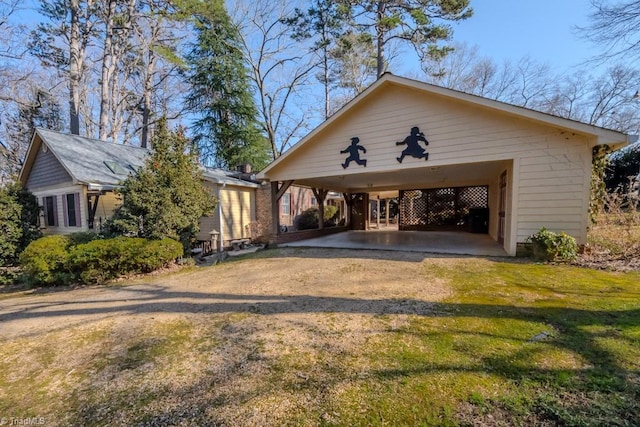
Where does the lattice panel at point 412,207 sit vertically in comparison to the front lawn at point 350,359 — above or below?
above

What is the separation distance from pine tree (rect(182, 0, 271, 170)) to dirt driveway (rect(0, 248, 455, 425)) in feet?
50.6

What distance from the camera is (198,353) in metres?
2.82

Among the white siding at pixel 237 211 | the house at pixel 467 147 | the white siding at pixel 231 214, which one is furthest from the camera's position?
the white siding at pixel 237 211

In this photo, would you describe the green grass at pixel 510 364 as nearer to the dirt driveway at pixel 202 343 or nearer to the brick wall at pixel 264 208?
the dirt driveway at pixel 202 343

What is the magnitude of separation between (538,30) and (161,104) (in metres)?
22.0

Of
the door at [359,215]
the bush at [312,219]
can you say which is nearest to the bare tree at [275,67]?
the bush at [312,219]

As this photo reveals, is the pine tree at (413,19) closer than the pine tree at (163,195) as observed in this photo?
No

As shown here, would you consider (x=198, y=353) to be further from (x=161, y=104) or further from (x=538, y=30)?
(x=161, y=104)

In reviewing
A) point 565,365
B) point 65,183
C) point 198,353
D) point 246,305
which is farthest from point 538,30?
point 65,183

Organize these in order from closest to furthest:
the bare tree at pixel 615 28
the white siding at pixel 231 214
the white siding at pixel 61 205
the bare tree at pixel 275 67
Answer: the bare tree at pixel 615 28, the white siding at pixel 61 205, the white siding at pixel 231 214, the bare tree at pixel 275 67

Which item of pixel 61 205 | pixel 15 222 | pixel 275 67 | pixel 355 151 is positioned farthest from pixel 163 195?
pixel 275 67

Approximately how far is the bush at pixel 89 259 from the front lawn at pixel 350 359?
5.75 ft

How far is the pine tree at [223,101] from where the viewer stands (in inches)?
734

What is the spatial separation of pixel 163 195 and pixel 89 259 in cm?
207
